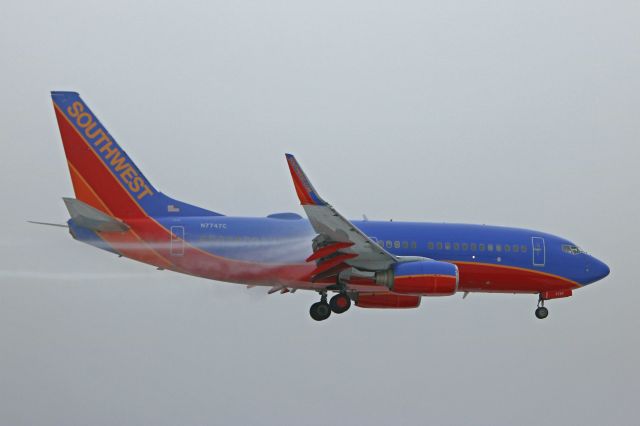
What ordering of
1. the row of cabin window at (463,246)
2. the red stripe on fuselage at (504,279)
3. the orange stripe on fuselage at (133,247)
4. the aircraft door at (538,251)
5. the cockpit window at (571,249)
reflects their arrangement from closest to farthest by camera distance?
the orange stripe on fuselage at (133,247), the row of cabin window at (463,246), the red stripe on fuselage at (504,279), the aircraft door at (538,251), the cockpit window at (571,249)

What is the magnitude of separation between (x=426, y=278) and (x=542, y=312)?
7833 mm

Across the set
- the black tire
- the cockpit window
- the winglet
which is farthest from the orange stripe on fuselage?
the cockpit window

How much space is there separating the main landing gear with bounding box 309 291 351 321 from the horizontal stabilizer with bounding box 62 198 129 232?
305 inches

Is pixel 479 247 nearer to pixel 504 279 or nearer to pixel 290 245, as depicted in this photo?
pixel 504 279

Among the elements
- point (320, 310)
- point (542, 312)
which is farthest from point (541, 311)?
point (320, 310)

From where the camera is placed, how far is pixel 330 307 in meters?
42.5

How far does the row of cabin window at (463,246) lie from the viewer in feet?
143

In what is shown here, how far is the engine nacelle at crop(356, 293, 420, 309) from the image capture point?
44.8 metres

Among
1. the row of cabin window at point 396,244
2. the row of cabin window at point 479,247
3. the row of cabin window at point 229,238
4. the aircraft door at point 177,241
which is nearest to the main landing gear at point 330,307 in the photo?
the row of cabin window at point 396,244

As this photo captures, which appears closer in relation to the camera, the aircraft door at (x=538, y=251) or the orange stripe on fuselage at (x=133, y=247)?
the orange stripe on fuselage at (x=133, y=247)

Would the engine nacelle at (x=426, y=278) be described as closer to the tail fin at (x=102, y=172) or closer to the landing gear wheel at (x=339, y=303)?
the landing gear wheel at (x=339, y=303)

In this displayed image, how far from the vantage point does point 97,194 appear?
42.9 metres

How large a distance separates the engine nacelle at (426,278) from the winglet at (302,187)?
4548 mm

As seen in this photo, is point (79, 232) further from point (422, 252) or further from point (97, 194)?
point (422, 252)
